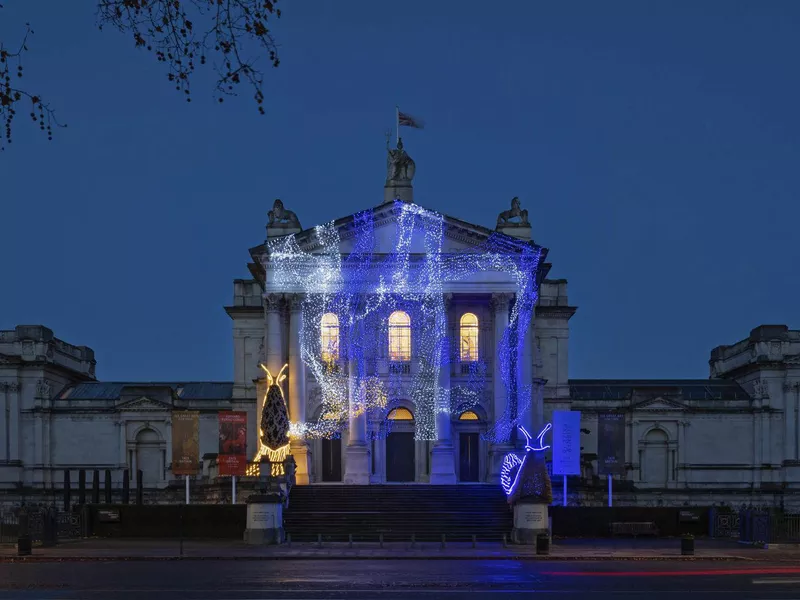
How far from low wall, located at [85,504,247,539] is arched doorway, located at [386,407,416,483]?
687 inches

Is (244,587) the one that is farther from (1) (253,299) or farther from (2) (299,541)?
(1) (253,299)

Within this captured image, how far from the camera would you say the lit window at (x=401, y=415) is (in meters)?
70.4

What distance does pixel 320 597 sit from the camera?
2914 cm

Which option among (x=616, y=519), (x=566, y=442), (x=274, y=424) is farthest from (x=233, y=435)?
(x=616, y=519)

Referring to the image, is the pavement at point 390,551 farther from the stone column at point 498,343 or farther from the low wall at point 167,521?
the stone column at point 498,343

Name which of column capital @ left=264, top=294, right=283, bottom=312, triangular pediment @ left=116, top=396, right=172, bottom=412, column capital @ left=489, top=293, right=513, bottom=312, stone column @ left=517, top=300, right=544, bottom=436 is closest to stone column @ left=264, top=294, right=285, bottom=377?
column capital @ left=264, top=294, right=283, bottom=312

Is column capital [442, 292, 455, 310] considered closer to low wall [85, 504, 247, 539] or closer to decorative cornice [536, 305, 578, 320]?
decorative cornice [536, 305, 578, 320]

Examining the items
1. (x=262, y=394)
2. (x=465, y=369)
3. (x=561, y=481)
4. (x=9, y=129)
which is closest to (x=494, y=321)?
(x=465, y=369)

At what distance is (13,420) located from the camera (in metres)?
83.3

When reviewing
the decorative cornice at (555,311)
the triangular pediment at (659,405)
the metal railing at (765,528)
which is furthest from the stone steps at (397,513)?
the triangular pediment at (659,405)

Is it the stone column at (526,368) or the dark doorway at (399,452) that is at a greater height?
the stone column at (526,368)

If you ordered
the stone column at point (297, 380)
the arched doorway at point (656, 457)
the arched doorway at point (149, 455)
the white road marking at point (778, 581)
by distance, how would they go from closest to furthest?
the white road marking at point (778, 581) → the stone column at point (297, 380) → the arched doorway at point (149, 455) → the arched doorway at point (656, 457)

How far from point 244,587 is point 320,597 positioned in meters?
3.67

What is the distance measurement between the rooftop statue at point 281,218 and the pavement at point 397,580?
31079 mm
